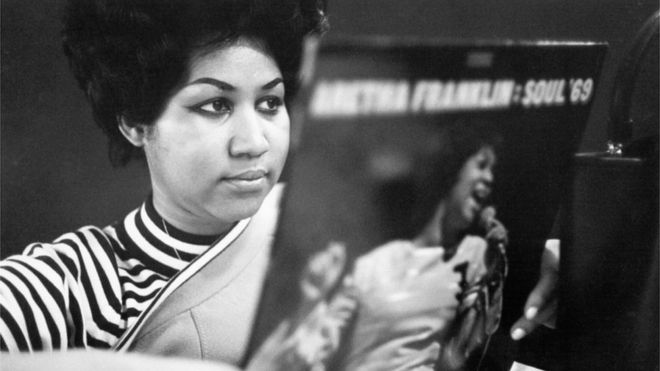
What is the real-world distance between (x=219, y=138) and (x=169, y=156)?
69 mm

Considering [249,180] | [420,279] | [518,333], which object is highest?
[249,180]

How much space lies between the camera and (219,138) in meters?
0.87

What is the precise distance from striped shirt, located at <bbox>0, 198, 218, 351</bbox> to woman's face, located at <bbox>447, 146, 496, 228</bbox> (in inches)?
12.6

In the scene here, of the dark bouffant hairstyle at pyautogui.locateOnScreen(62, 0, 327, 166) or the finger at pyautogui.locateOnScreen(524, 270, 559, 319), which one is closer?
the dark bouffant hairstyle at pyautogui.locateOnScreen(62, 0, 327, 166)

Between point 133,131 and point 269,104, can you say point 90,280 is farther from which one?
point 269,104

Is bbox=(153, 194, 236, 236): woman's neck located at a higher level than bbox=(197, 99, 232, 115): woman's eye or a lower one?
lower

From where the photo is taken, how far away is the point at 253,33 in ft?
2.89

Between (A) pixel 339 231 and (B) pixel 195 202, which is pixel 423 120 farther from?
(B) pixel 195 202

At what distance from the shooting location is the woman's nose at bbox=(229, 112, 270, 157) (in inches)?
34.3

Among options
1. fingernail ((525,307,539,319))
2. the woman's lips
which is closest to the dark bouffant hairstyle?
the woman's lips

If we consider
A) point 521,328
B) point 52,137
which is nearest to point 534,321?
point 521,328

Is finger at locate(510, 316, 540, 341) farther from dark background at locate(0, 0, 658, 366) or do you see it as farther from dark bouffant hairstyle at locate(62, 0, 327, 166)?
dark bouffant hairstyle at locate(62, 0, 327, 166)

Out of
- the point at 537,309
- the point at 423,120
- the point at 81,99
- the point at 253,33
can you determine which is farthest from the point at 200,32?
the point at 537,309

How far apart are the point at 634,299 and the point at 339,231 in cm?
55
